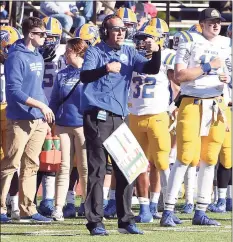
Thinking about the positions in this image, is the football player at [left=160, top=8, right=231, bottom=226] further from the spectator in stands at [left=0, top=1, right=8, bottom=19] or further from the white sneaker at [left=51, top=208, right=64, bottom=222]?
the spectator in stands at [left=0, top=1, right=8, bottom=19]

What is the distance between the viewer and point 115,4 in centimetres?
1906

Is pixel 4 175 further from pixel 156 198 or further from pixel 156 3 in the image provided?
pixel 156 3

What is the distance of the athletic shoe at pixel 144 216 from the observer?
37.5 feet

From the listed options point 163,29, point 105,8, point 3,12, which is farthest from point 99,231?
point 105,8

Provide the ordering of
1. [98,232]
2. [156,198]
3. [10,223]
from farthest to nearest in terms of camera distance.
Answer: [156,198] → [10,223] → [98,232]

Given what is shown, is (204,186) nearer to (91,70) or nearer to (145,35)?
(145,35)

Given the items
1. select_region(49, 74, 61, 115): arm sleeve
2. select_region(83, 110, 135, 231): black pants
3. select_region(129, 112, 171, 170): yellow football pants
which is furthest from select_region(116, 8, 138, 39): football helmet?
select_region(83, 110, 135, 231): black pants

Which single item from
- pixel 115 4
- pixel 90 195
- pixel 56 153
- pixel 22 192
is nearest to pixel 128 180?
pixel 90 195

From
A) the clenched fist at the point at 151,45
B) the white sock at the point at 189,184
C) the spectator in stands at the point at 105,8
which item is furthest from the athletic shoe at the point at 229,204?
the spectator in stands at the point at 105,8

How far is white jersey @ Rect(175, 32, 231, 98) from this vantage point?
10.8 meters

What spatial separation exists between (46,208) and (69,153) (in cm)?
72

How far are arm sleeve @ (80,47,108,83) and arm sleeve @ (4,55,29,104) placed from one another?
108 centimetres

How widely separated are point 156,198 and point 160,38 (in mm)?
1740

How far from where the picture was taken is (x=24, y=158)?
37.5 feet
